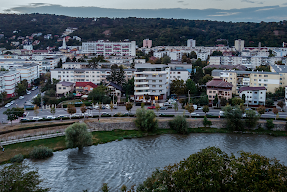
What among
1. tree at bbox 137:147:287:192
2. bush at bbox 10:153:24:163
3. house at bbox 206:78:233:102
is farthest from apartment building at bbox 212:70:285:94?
bush at bbox 10:153:24:163

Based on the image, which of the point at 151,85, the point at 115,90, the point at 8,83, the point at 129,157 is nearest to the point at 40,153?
the point at 129,157

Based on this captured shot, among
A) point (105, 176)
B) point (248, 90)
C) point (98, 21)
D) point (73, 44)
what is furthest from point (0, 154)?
point (98, 21)

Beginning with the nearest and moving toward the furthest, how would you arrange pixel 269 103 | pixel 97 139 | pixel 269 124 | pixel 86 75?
pixel 97 139 < pixel 269 124 < pixel 269 103 < pixel 86 75

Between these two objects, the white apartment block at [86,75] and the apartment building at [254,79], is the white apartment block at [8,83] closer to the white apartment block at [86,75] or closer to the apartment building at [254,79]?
the white apartment block at [86,75]

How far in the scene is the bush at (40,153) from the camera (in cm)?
1212

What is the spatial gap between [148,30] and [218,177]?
6208 cm

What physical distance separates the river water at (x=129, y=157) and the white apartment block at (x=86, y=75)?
470 inches

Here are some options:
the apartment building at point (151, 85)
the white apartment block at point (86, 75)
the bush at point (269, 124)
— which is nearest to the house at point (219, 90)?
the apartment building at point (151, 85)

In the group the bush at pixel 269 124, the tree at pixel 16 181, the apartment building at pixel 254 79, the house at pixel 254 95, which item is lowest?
the tree at pixel 16 181

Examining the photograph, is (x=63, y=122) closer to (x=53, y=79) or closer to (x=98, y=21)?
(x=53, y=79)

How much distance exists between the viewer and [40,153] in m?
12.2

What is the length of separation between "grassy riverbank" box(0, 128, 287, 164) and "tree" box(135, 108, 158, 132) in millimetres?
327

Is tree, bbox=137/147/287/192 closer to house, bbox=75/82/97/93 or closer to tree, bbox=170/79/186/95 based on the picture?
tree, bbox=170/79/186/95

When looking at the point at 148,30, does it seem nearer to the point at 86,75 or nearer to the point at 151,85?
the point at 86,75
